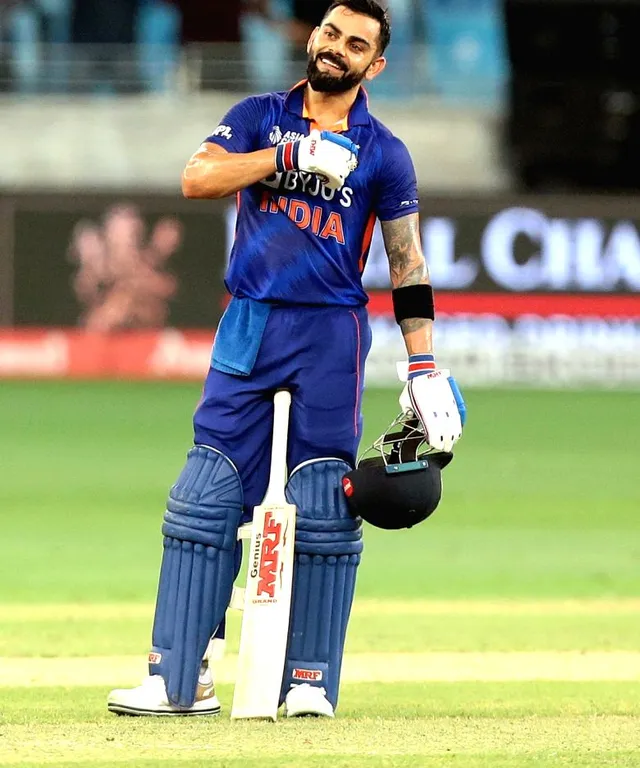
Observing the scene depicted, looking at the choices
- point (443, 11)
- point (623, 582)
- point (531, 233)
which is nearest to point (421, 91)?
point (443, 11)

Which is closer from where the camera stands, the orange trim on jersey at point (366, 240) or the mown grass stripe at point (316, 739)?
the mown grass stripe at point (316, 739)

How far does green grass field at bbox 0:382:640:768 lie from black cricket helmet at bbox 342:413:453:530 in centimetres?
61

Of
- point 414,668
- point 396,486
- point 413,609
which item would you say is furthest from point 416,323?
point 413,609

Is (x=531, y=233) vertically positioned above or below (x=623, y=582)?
above

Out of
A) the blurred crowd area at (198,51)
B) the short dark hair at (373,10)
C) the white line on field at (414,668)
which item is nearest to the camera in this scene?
the short dark hair at (373,10)

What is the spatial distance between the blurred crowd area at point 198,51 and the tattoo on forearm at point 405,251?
1801 centimetres

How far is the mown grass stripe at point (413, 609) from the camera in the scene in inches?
291

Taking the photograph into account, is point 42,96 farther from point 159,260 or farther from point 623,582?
point 623,582

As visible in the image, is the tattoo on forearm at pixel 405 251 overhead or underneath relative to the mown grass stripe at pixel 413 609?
overhead

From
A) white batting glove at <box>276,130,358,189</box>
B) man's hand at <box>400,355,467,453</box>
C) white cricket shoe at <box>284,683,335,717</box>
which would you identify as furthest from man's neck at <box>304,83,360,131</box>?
white cricket shoe at <box>284,683,335,717</box>

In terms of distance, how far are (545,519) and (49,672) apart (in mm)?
5349

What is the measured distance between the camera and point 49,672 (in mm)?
6004

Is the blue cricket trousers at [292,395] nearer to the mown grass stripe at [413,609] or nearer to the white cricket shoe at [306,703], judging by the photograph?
the white cricket shoe at [306,703]

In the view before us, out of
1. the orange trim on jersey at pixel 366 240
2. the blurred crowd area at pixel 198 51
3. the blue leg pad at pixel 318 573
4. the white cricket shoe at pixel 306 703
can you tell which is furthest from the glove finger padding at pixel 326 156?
the blurred crowd area at pixel 198 51
